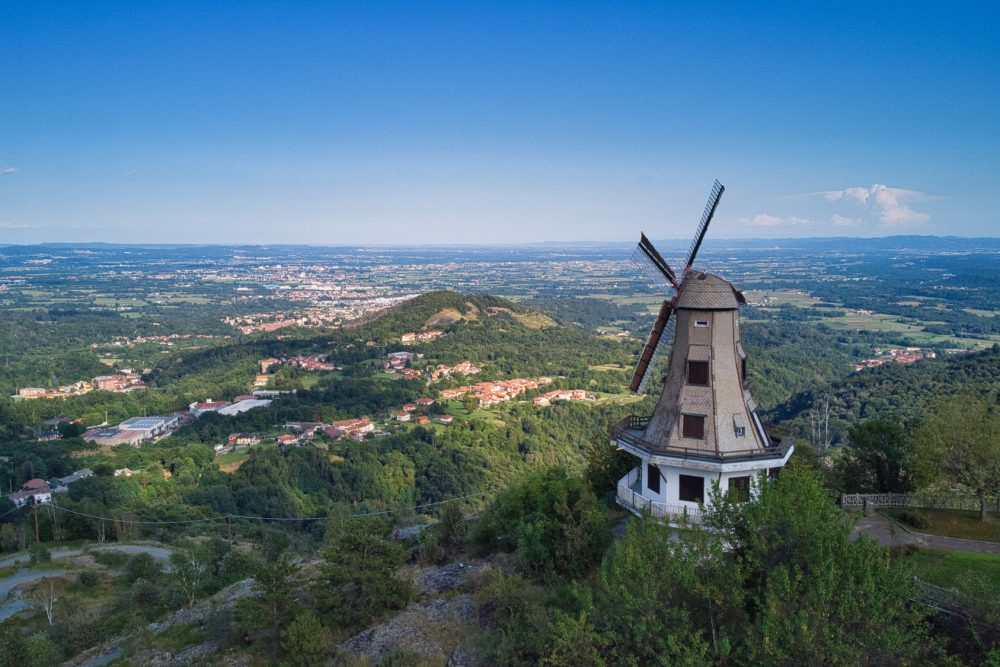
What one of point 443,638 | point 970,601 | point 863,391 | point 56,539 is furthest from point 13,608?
point 863,391

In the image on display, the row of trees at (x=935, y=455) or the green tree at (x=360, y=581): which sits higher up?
the row of trees at (x=935, y=455)

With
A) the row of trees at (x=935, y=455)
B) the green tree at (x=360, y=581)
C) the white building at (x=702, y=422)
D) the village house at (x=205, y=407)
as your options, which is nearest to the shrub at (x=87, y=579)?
the green tree at (x=360, y=581)

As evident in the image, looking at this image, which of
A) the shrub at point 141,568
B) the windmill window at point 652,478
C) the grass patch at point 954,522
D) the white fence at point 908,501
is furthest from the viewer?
the shrub at point 141,568

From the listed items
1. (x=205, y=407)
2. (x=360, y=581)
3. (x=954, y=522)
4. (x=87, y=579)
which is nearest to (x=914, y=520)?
(x=954, y=522)

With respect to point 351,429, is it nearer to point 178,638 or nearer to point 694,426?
point 178,638

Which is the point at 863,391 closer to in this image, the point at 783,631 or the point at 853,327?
the point at 783,631

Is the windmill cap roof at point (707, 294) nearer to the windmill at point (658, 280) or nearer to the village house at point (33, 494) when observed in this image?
the windmill at point (658, 280)
